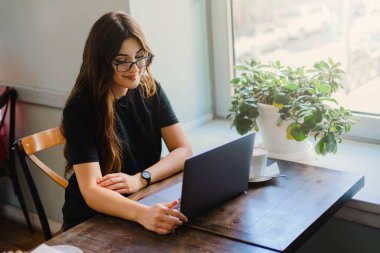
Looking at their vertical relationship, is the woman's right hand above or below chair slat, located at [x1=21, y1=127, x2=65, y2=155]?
below

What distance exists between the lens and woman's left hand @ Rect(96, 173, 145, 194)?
1602mm

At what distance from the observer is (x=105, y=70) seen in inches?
64.7

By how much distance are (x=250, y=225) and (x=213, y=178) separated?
0.15m

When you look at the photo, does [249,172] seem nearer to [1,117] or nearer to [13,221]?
[1,117]

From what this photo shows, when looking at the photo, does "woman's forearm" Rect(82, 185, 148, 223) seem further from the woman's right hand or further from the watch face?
the watch face

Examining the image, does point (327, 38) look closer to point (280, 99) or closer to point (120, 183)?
point (280, 99)

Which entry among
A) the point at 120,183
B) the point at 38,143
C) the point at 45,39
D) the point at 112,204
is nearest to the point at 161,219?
the point at 112,204

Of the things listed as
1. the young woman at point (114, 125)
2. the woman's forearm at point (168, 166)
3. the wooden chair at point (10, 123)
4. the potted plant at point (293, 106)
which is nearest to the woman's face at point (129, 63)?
the young woman at point (114, 125)

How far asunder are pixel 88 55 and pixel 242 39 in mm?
889

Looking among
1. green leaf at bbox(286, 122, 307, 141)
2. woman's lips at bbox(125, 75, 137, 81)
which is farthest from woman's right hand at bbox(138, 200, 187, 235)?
green leaf at bbox(286, 122, 307, 141)

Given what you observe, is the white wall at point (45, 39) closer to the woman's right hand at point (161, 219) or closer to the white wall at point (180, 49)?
the white wall at point (180, 49)

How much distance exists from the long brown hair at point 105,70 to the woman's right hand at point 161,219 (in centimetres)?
38

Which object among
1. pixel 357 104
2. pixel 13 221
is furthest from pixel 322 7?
pixel 13 221

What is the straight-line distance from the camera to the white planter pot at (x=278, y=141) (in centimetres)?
186
